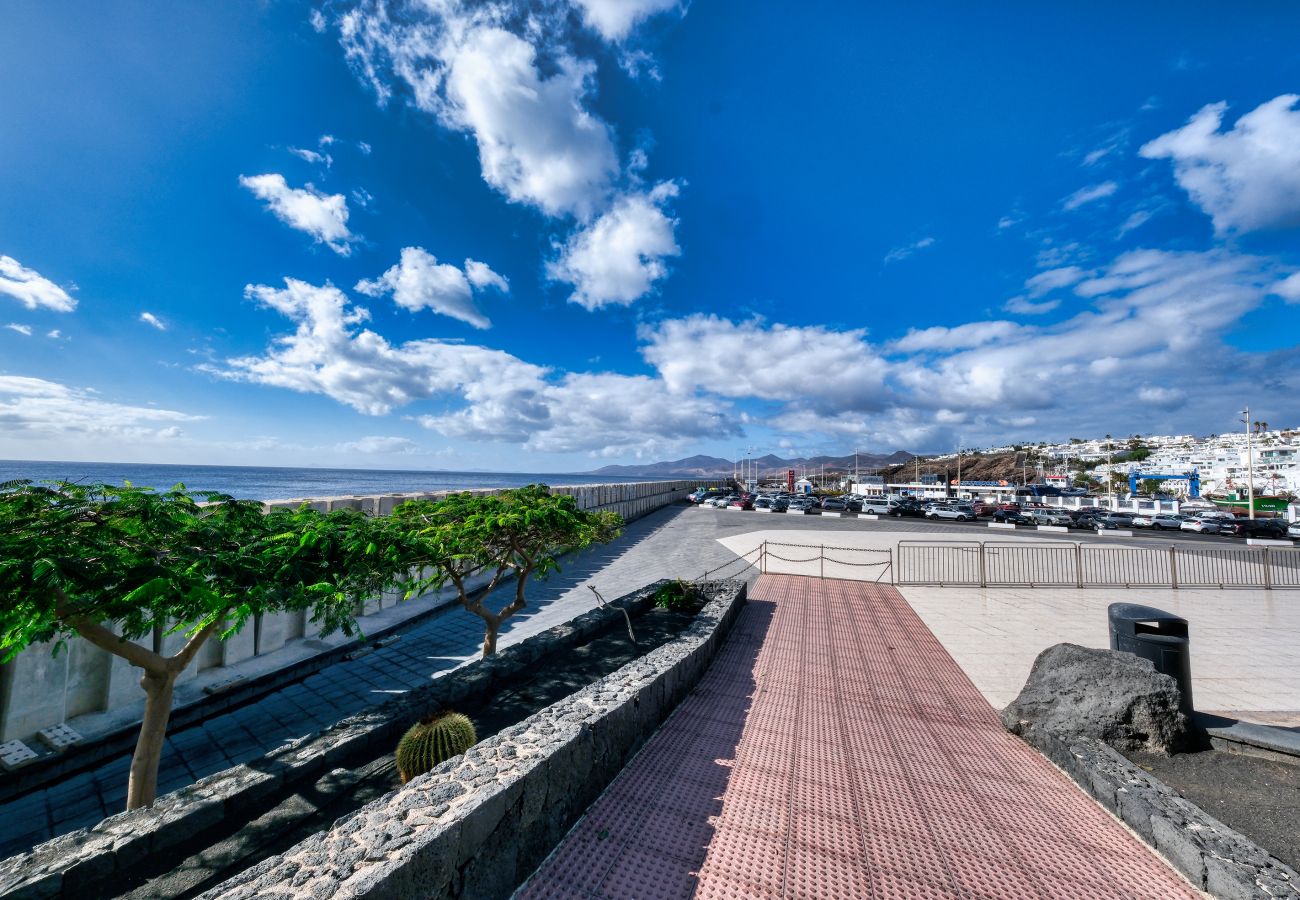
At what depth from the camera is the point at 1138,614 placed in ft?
19.9

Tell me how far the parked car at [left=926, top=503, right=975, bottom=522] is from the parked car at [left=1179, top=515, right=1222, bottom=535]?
37.5 ft

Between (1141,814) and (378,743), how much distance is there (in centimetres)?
665

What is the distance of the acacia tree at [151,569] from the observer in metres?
3.12

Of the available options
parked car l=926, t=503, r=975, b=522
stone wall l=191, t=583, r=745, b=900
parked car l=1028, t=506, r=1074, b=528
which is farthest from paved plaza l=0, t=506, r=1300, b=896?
parked car l=926, t=503, r=975, b=522

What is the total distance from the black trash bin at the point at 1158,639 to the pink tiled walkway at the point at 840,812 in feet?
6.07

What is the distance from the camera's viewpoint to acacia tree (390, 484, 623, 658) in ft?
19.6

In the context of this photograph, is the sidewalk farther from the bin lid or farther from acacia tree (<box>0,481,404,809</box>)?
the bin lid

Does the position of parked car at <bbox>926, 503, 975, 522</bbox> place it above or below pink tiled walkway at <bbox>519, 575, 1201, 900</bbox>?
above

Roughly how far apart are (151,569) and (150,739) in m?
1.83

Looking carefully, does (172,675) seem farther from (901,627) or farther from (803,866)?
(901,627)

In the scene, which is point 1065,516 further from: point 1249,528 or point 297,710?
point 297,710

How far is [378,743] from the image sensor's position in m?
4.79

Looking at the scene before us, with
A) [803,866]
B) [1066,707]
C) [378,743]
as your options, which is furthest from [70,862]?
[1066,707]

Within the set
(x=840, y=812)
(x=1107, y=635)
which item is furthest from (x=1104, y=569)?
(x=840, y=812)
